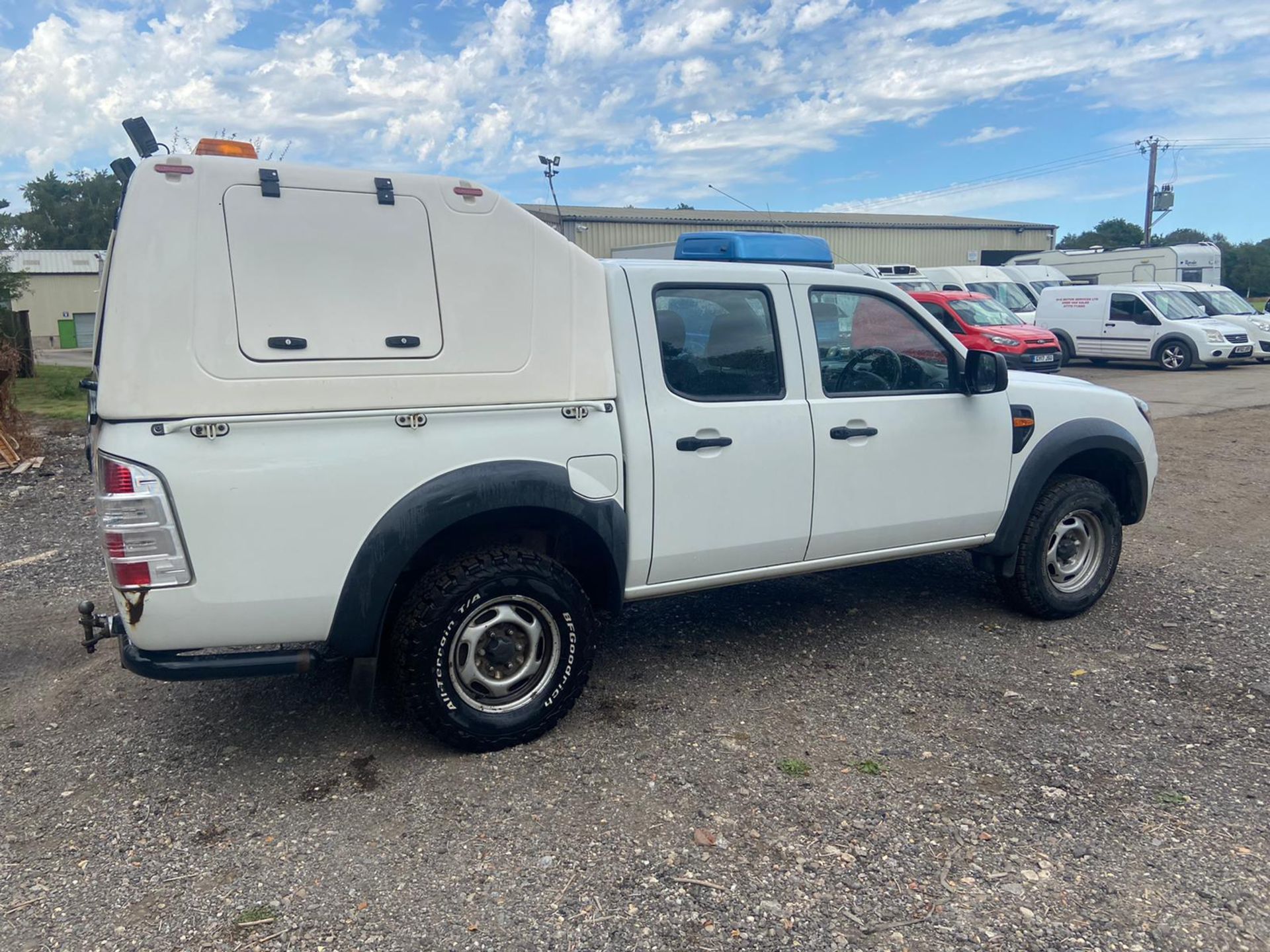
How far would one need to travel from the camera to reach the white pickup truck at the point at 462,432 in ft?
10.4

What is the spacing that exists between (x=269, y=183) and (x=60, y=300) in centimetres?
5302

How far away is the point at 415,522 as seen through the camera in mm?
3463

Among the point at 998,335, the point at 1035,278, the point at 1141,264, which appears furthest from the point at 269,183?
the point at 1141,264

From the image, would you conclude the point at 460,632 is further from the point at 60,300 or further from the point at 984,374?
the point at 60,300

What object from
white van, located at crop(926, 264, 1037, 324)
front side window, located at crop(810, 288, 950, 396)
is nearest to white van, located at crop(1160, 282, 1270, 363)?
white van, located at crop(926, 264, 1037, 324)

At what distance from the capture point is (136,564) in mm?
3133

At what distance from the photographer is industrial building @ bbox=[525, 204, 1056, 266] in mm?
31609

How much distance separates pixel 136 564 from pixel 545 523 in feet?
4.79

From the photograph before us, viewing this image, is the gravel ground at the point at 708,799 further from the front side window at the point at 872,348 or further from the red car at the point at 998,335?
the red car at the point at 998,335

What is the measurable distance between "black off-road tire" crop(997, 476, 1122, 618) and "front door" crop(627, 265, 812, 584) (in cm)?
143

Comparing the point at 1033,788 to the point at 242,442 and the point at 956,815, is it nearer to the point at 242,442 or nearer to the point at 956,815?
the point at 956,815

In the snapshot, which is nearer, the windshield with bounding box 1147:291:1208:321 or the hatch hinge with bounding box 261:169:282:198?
the hatch hinge with bounding box 261:169:282:198

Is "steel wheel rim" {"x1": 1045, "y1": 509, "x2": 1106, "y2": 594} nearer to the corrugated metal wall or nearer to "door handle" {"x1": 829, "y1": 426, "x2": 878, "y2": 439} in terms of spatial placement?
"door handle" {"x1": 829, "y1": 426, "x2": 878, "y2": 439}

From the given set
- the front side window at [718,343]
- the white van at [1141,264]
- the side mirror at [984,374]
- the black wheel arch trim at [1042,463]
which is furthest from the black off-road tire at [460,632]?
the white van at [1141,264]
